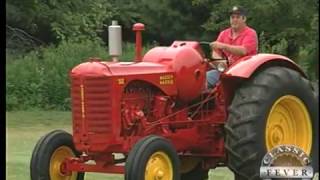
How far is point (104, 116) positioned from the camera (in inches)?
278

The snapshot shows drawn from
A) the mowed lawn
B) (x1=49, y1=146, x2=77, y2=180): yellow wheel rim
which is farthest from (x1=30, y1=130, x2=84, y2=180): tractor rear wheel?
the mowed lawn

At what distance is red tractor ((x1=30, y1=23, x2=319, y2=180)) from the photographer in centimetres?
700

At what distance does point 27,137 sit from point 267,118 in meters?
8.71

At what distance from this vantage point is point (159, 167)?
6.86m

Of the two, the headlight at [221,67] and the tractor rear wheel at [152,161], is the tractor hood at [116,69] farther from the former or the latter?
the tractor rear wheel at [152,161]

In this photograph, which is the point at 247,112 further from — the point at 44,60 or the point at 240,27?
the point at 44,60

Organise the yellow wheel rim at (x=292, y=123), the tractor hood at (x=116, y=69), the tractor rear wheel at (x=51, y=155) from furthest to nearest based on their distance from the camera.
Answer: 1. the yellow wheel rim at (x=292, y=123)
2. the tractor rear wheel at (x=51, y=155)
3. the tractor hood at (x=116, y=69)

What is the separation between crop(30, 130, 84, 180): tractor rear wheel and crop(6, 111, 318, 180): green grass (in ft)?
5.94

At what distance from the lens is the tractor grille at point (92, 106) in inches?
278

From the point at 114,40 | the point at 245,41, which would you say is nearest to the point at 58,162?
the point at 114,40

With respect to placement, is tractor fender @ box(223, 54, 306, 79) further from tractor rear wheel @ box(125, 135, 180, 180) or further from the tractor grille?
the tractor grille

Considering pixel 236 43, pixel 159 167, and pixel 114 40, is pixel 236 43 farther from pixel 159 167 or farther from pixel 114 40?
pixel 159 167

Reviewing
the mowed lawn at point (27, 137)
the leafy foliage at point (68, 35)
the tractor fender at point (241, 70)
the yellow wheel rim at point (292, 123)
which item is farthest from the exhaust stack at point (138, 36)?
the leafy foliage at point (68, 35)

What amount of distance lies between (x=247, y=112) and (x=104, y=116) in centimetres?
118
